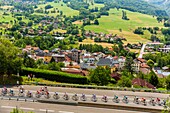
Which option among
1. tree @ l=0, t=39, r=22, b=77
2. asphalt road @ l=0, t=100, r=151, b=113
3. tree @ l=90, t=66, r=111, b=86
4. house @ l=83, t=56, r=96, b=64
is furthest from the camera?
house @ l=83, t=56, r=96, b=64

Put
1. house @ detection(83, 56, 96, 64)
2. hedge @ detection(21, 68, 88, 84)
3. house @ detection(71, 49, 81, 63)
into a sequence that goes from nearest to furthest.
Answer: hedge @ detection(21, 68, 88, 84), house @ detection(83, 56, 96, 64), house @ detection(71, 49, 81, 63)

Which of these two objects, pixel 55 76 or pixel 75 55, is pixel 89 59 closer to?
pixel 75 55

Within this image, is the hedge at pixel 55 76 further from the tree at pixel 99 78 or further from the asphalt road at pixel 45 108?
the asphalt road at pixel 45 108

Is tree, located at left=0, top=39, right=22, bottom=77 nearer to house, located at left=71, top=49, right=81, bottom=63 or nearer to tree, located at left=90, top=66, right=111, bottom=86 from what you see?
tree, located at left=90, top=66, right=111, bottom=86

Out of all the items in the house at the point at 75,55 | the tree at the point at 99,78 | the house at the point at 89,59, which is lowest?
the house at the point at 89,59

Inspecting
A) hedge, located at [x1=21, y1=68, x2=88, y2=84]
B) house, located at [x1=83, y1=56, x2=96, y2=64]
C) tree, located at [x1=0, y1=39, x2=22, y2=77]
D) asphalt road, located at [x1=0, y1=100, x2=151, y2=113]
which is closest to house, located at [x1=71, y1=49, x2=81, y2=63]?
house, located at [x1=83, y1=56, x2=96, y2=64]

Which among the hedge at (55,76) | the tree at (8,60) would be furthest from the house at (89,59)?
the tree at (8,60)

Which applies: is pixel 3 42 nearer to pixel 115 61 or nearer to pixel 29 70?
pixel 29 70

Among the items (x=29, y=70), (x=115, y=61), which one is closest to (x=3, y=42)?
(x=29, y=70)

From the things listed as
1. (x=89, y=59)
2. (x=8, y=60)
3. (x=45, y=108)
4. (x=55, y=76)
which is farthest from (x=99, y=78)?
(x=89, y=59)
